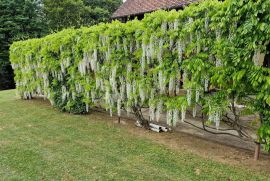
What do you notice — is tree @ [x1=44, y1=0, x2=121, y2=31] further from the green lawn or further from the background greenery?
the green lawn

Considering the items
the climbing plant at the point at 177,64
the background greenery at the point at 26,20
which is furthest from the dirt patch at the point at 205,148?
the background greenery at the point at 26,20

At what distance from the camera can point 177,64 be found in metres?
5.63

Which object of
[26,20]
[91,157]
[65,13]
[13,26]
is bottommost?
[91,157]

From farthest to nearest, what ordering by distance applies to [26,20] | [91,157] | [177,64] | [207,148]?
[26,20] → [207,148] → [177,64] → [91,157]

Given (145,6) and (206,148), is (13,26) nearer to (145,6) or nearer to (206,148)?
(145,6)

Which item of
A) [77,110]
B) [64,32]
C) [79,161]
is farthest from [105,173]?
[64,32]

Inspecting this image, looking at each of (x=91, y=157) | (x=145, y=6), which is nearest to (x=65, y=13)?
(x=145, y=6)

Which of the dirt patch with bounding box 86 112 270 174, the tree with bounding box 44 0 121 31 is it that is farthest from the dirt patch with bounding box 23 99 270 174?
the tree with bounding box 44 0 121 31

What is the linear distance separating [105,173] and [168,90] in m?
2.29

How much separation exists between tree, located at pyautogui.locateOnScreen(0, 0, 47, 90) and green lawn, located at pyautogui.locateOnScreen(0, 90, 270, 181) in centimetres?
1689

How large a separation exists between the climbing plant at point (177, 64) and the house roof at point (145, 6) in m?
4.62

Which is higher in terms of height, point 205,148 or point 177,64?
point 177,64

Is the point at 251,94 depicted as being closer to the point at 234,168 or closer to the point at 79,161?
the point at 234,168

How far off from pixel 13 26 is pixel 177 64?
68.2ft
